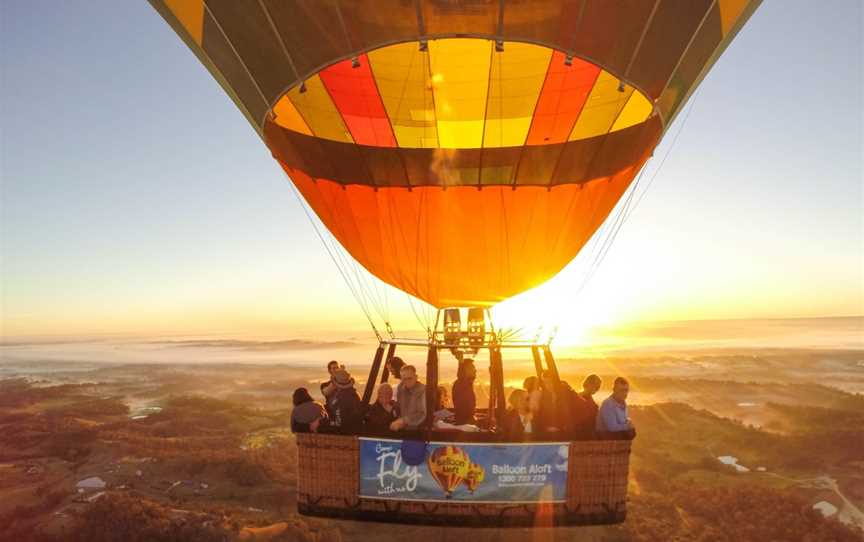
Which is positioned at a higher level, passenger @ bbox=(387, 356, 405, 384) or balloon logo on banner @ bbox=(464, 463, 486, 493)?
passenger @ bbox=(387, 356, 405, 384)

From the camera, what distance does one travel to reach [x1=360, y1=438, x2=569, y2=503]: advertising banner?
593cm

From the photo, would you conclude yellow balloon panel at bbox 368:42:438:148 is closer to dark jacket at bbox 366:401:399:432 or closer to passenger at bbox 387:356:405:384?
passenger at bbox 387:356:405:384

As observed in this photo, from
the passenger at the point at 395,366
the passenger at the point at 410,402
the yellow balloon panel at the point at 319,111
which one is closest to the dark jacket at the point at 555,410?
the passenger at the point at 410,402

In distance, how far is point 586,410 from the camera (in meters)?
6.05

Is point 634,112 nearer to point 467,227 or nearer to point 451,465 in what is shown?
point 467,227

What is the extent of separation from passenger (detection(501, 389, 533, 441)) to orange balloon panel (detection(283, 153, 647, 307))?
242cm

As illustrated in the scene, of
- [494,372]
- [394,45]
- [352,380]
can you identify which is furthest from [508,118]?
[352,380]

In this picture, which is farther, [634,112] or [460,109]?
[634,112]

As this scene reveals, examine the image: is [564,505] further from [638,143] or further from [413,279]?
[638,143]

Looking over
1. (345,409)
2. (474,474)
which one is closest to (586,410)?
(474,474)

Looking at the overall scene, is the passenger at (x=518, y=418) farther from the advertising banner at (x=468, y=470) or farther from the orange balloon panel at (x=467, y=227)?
the orange balloon panel at (x=467, y=227)

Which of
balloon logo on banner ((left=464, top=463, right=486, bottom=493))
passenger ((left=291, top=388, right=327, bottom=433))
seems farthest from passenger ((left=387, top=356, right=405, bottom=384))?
balloon logo on banner ((left=464, top=463, right=486, bottom=493))

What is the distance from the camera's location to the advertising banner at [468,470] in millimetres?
5934

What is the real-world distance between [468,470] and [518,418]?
0.70 m
